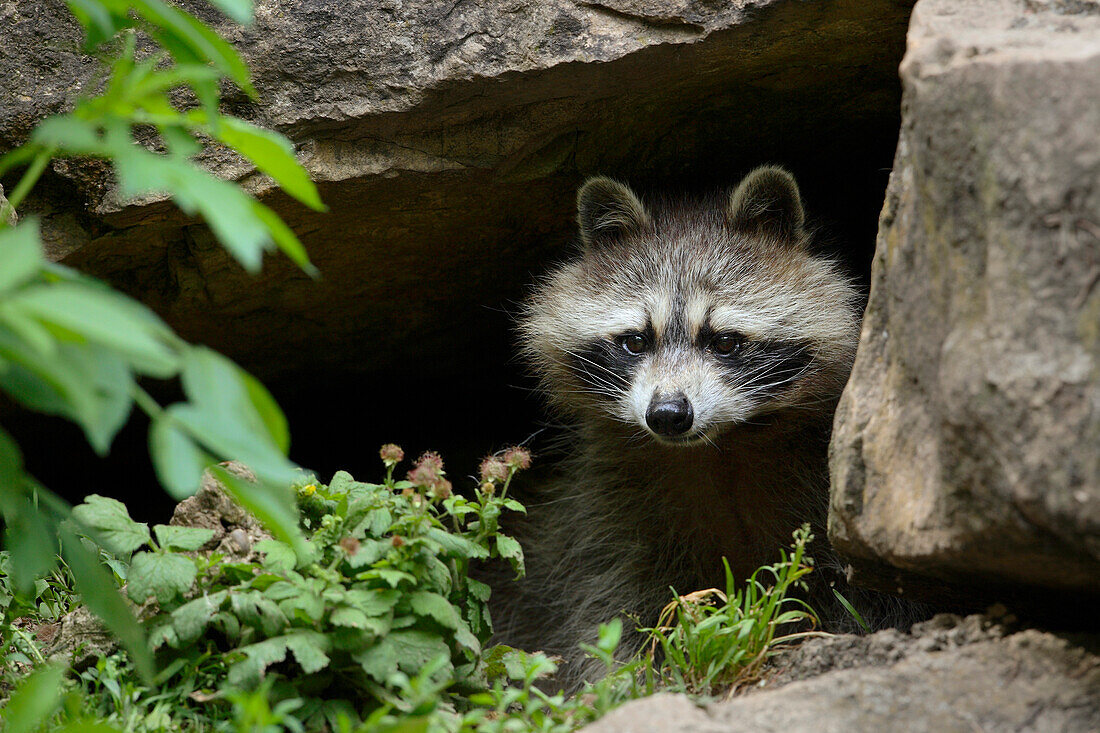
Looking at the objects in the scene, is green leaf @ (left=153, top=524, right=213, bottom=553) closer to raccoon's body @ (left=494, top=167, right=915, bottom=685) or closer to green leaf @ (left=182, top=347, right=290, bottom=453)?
green leaf @ (left=182, top=347, right=290, bottom=453)

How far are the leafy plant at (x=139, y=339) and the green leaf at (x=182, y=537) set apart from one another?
0.61 meters

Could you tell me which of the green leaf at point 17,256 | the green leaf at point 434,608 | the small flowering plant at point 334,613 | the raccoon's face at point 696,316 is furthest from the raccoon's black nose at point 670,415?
the green leaf at point 17,256

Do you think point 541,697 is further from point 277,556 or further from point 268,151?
point 268,151

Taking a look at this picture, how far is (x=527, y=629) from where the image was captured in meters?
4.26

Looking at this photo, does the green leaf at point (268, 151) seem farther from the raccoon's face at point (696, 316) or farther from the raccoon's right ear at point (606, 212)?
the raccoon's right ear at point (606, 212)

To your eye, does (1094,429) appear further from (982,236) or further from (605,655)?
(605,655)

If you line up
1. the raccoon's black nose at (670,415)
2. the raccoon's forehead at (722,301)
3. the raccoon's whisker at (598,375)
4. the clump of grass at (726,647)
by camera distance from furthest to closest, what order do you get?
1. the raccoon's whisker at (598,375)
2. the raccoon's forehead at (722,301)
3. the raccoon's black nose at (670,415)
4. the clump of grass at (726,647)

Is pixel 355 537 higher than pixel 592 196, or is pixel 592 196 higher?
pixel 592 196

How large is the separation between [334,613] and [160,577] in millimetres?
404

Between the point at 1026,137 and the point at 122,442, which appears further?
the point at 122,442

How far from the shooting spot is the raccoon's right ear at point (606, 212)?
11.4 ft

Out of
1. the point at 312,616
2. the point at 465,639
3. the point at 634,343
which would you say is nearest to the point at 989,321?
the point at 465,639

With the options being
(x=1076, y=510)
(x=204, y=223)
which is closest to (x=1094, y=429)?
(x=1076, y=510)

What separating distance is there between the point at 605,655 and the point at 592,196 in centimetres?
197
